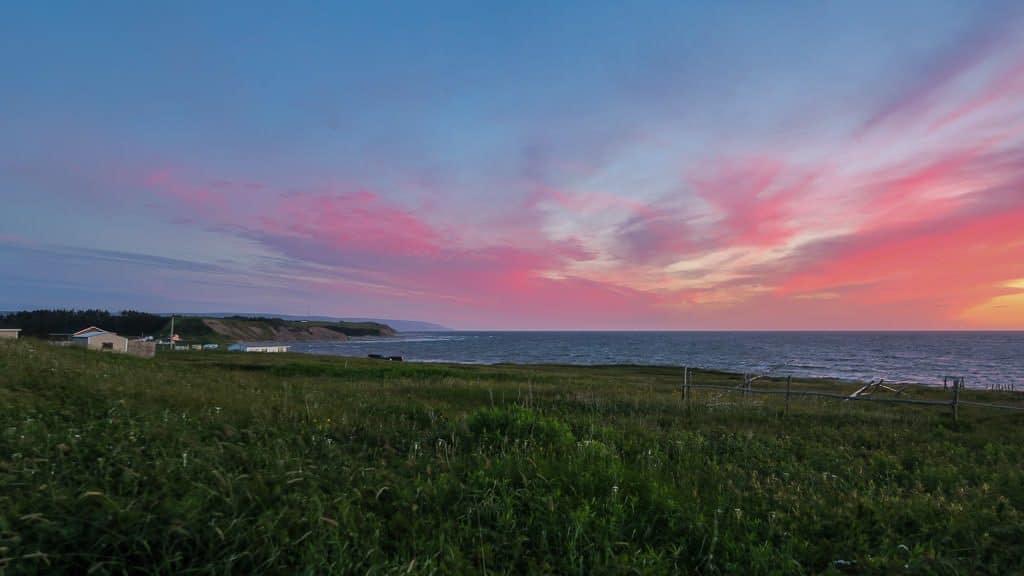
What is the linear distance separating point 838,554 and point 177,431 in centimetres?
722

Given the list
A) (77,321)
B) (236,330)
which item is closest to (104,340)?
(77,321)

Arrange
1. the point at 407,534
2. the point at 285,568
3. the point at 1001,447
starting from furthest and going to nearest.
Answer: the point at 1001,447 → the point at 407,534 → the point at 285,568

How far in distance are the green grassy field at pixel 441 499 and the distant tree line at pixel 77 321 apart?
10202 centimetres

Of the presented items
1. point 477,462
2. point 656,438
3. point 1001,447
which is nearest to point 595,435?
point 656,438

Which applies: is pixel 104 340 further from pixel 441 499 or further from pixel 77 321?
pixel 77 321

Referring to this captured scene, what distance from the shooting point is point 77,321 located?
344ft

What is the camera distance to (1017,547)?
4.59 m

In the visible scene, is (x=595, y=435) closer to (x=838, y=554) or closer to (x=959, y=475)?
(x=838, y=554)

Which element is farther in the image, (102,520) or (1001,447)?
(1001,447)

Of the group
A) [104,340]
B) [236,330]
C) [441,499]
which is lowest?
[236,330]

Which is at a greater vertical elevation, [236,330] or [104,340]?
[104,340]

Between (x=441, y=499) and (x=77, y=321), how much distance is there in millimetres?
137930

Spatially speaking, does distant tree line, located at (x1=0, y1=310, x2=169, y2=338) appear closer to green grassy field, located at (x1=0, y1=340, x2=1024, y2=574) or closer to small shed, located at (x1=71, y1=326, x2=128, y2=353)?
small shed, located at (x1=71, y1=326, x2=128, y2=353)

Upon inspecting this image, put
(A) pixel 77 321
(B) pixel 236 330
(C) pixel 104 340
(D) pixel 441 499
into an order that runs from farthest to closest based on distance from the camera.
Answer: (B) pixel 236 330, (A) pixel 77 321, (C) pixel 104 340, (D) pixel 441 499
